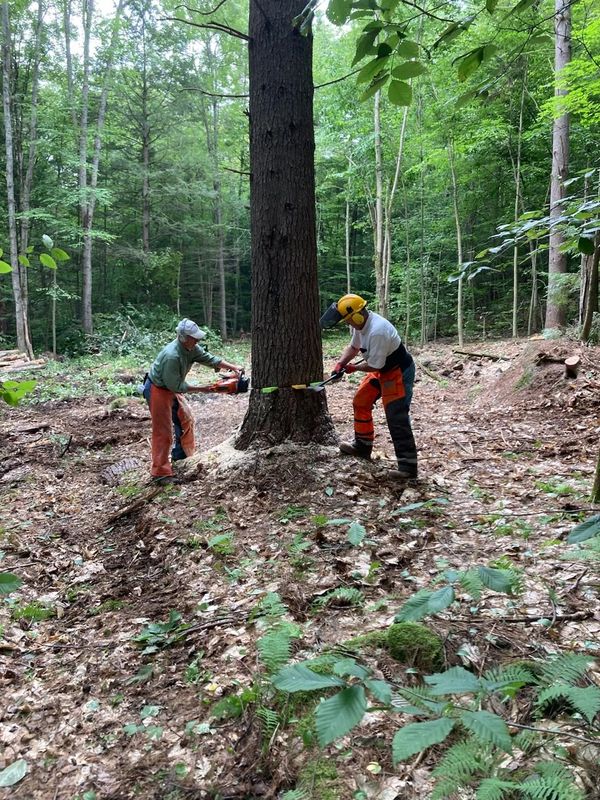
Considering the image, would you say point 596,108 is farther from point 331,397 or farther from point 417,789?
point 417,789

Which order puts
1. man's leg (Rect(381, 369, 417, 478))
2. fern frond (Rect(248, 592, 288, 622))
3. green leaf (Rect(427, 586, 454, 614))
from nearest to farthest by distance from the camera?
green leaf (Rect(427, 586, 454, 614)), fern frond (Rect(248, 592, 288, 622)), man's leg (Rect(381, 369, 417, 478))

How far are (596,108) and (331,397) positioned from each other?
268 inches

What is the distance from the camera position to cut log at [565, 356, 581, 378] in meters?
7.08

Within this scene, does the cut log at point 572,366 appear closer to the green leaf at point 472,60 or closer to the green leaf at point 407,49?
the green leaf at point 472,60

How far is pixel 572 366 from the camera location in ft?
23.2

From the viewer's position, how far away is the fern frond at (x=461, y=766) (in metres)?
1.44

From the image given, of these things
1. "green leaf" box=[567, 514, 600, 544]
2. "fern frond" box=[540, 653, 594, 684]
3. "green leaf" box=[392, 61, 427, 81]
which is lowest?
"fern frond" box=[540, 653, 594, 684]

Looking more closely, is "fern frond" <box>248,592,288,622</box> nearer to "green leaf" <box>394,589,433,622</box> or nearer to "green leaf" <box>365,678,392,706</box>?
"green leaf" <box>394,589,433,622</box>

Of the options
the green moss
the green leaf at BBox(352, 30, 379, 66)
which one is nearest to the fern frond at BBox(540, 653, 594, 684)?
the green moss

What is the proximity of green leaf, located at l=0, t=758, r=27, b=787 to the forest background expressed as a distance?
8.91 m

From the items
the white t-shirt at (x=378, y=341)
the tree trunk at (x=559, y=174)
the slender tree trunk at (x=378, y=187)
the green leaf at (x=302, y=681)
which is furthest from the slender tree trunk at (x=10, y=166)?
the green leaf at (x=302, y=681)

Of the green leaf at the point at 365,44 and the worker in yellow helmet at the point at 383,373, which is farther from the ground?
the green leaf at the point at 365,44

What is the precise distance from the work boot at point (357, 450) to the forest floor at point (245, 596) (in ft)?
0.31

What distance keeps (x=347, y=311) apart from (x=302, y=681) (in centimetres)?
373
